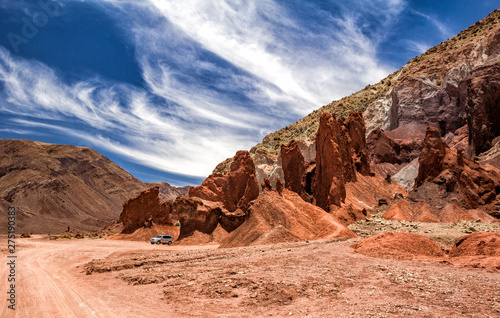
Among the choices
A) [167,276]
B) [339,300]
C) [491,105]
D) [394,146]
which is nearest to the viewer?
[339,300]

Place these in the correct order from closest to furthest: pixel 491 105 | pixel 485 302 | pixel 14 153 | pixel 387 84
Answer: pixel 485 302 < pixel 491 105 < pixel 387 84 < pixel 14 153

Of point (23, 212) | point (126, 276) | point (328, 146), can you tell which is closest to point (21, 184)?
point (23, 212)

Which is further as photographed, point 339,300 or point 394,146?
point 394,146

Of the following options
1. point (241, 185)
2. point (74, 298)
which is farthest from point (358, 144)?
point (74, 298)

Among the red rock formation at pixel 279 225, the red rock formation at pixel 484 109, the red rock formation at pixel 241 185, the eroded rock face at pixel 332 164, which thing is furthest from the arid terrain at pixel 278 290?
the red rock formation at pixel 484 109

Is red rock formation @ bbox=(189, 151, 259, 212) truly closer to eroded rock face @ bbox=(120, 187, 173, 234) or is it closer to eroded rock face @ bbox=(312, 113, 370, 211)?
eroded rock face @ bbox=(312, 113, 370, 211)

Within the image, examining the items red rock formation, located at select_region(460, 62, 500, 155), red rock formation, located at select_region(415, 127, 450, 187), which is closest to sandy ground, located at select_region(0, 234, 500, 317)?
red rock formation, located at select_region(415, 127, 450, 187)

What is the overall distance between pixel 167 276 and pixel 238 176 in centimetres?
3270

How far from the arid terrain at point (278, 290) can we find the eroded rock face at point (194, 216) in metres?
20.4

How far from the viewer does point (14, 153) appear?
143875 millimetres

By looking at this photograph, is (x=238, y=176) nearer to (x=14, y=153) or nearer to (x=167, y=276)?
(x=167, y=276)

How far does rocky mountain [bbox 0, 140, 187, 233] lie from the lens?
105m

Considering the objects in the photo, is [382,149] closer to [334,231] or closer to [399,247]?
[334,231]

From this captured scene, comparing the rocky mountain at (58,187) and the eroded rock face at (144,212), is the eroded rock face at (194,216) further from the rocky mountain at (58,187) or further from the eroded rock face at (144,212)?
the rocky mountain at (58,187)
